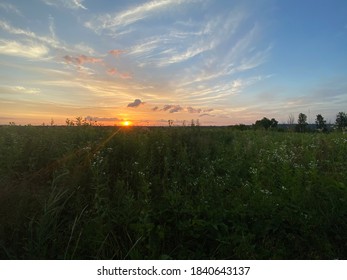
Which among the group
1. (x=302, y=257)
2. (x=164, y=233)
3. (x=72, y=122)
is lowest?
(x=302, y=257)

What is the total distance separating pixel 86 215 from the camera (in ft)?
12.9

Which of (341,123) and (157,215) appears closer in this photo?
(157,215)

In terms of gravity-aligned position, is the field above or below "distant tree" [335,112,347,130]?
below

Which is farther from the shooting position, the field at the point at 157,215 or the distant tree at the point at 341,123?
the distant tree at the point at 341,123

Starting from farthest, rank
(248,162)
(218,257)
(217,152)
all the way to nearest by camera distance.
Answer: (217,152) < (248,162) < (218,257)

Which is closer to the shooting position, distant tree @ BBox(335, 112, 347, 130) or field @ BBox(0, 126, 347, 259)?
field @ BBox(0, 126, 347, 259)

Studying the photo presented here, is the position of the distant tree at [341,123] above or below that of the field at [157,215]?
above

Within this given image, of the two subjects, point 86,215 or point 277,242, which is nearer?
point 277,242

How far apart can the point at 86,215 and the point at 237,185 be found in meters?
3.05

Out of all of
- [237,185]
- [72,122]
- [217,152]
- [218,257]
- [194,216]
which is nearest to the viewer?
[218,257]
